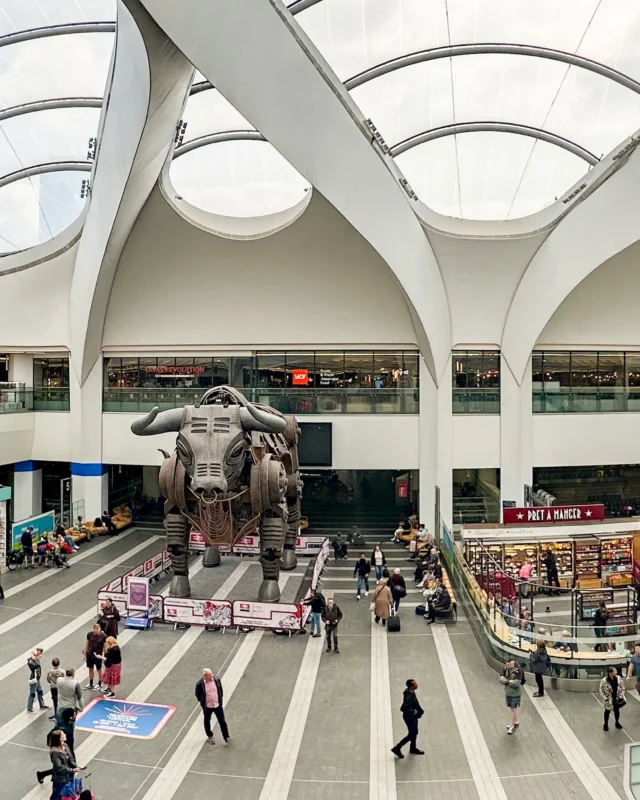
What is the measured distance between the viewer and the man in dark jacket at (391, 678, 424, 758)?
8.62 m

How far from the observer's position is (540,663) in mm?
10742

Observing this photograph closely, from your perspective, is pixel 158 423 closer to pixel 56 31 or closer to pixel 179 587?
pixel 179 587

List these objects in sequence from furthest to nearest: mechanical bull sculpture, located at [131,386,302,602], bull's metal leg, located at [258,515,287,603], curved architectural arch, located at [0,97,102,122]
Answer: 1. curved architectural arch, located at [0,97,102,122]
2. bull's metal leg, located at [258,515,287,603]
3. mechanical bull sculpture, located at [131,386,302,602]

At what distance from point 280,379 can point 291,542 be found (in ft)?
26.0

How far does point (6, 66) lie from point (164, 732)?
19.0m

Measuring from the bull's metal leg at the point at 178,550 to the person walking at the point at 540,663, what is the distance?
7.84 metres

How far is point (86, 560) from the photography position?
19812 millimetres

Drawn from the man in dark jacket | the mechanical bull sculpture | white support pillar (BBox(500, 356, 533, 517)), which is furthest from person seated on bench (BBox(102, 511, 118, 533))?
the man in dark jacket

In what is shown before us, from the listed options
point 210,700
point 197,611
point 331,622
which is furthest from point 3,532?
point 210,700

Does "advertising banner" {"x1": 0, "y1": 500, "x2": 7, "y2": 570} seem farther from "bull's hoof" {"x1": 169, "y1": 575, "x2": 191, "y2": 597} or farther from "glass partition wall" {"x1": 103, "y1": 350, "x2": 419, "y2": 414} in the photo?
"glass partition wall" {"x1": 103, "y1": 350, "x2": 419, "y2": 414}

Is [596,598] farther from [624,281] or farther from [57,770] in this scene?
[624,281]

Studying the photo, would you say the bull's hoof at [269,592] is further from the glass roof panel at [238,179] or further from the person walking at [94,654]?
the glass roof panel at [238,179]

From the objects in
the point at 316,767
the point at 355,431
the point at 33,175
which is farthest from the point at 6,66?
the point at 316,767

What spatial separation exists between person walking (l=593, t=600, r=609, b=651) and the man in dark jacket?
457 centimetres
